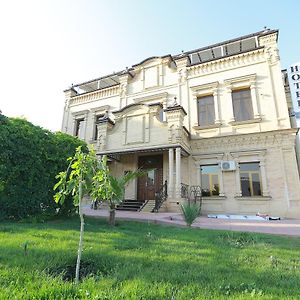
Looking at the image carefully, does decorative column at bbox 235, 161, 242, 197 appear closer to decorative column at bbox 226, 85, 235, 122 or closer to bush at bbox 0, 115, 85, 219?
decorative column at bbox 226, 85, 235, 122

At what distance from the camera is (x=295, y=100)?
14.0 m

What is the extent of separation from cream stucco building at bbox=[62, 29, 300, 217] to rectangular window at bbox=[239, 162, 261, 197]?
0.16 feet

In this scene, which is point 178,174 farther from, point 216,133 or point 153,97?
point 153,97

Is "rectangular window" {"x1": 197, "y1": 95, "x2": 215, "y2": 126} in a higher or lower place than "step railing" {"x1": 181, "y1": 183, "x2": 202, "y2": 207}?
higher

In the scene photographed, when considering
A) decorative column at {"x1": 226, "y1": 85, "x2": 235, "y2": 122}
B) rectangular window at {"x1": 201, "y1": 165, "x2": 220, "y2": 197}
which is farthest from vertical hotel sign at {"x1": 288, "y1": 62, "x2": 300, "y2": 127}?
rectangular window at {"x1": 201, "y1": 165, "x2": 220, "y2": 197}

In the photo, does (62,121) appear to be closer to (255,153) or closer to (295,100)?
(255,153)

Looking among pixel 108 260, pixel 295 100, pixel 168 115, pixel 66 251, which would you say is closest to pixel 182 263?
pixel 108 260

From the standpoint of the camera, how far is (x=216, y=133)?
1347 centimetres

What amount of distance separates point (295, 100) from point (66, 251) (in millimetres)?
15424

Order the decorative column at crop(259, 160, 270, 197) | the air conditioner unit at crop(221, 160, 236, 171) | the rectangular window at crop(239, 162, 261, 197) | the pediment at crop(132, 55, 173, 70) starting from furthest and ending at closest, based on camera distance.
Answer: the pediment at crop(132, 55, 173, 70) → the air conditioner unit at crop(221, 160, 236, 171) → the rectangular window at crop(239, 162, 261, 197) → the decorative column at crop(259, 160, 270, 197)

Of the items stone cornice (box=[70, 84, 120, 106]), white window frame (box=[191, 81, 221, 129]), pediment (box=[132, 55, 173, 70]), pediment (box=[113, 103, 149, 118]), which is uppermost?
pediment (box=[132, 55, 173, 70])

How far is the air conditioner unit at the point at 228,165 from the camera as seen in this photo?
12.4 m

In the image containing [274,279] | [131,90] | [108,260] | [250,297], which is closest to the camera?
[250,297]

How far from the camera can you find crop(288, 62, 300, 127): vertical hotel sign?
45.2 ft
